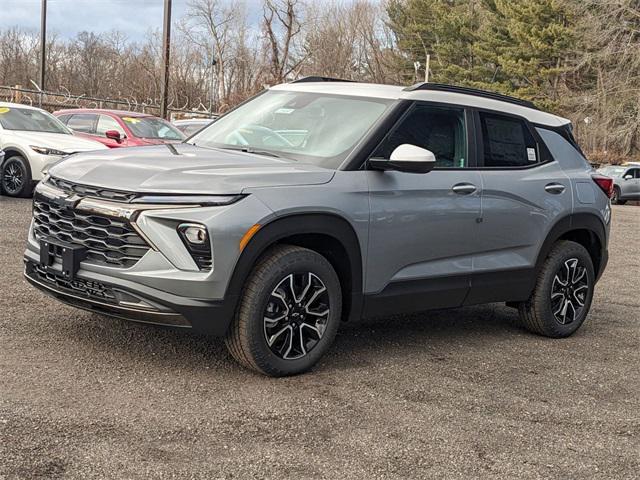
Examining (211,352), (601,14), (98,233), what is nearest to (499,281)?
(211,352)

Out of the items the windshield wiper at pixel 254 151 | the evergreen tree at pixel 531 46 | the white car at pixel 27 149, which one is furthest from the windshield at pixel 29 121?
the evergreen tree at pixel 531 46

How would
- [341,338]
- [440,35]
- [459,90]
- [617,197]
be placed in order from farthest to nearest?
[440,35] → [617,197] → [459,90] → [341,338]

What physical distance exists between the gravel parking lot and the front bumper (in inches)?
13.9

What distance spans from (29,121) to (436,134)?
9811 mm

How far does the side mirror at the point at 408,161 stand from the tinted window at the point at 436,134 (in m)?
0.18

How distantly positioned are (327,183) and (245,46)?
63.2m

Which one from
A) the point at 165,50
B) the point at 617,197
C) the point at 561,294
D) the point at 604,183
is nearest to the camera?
the point at 561,294

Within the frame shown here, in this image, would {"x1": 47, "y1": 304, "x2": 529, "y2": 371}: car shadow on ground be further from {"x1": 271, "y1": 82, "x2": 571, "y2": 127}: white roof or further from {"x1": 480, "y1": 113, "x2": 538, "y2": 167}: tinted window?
{"x1": 271, "y1": 82, "x2": 571, "y2": 127}: white roof

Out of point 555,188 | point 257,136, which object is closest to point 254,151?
point 257,136

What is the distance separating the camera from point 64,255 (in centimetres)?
452

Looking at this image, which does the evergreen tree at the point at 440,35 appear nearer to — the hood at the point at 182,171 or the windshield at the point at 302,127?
the windshield at the point at 302,127

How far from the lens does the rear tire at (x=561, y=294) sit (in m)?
6.23

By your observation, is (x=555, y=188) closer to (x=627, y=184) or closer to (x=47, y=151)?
(x=47, y=151)

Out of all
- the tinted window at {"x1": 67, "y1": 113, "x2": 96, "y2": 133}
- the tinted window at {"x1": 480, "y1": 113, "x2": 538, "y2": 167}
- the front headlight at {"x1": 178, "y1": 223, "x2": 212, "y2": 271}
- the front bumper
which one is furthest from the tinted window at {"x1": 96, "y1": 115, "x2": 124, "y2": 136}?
the front headlight at {"x1": 178, "y1": 223, "x2": 212, "y2": 271}
